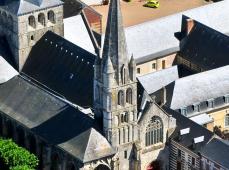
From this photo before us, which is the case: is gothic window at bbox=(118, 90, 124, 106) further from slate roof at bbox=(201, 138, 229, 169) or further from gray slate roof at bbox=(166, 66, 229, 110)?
gray slate roof at bbox=(166, 66, 229, 110)

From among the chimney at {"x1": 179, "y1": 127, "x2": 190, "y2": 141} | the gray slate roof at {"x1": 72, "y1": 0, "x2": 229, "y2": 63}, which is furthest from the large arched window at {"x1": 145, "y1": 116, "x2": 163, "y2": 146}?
the gray slate roof at {"x1": 72, "y1": 0, "x2": 229, "y2": 63}

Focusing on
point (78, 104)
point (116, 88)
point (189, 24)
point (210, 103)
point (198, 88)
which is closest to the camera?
point (116, 88)

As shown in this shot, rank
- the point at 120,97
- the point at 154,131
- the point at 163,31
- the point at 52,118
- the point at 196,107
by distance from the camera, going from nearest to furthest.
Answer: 1. the point at 120,97
2. the point at 154,131
3. the point at 52,118
4. the point at 196,107
5. the point at 163,31

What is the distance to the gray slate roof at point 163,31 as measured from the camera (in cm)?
16388

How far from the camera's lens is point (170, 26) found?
16775cm

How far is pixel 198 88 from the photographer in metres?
150

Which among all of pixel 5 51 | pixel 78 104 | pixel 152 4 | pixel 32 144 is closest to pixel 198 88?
pixel 78 104

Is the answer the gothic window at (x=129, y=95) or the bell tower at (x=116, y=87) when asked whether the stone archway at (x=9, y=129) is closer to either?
the bell tower at (x=116, y=87)

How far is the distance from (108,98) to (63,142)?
8328mm

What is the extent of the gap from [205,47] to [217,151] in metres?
28.9

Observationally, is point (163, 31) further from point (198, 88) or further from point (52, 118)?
point (52, 118)

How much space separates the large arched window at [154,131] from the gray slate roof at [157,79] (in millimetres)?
11471

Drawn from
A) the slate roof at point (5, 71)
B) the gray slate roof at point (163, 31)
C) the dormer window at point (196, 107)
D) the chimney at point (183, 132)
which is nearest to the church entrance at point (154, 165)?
the chimney at point (183, 132)

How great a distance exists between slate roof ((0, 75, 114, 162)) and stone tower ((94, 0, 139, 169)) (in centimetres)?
198
